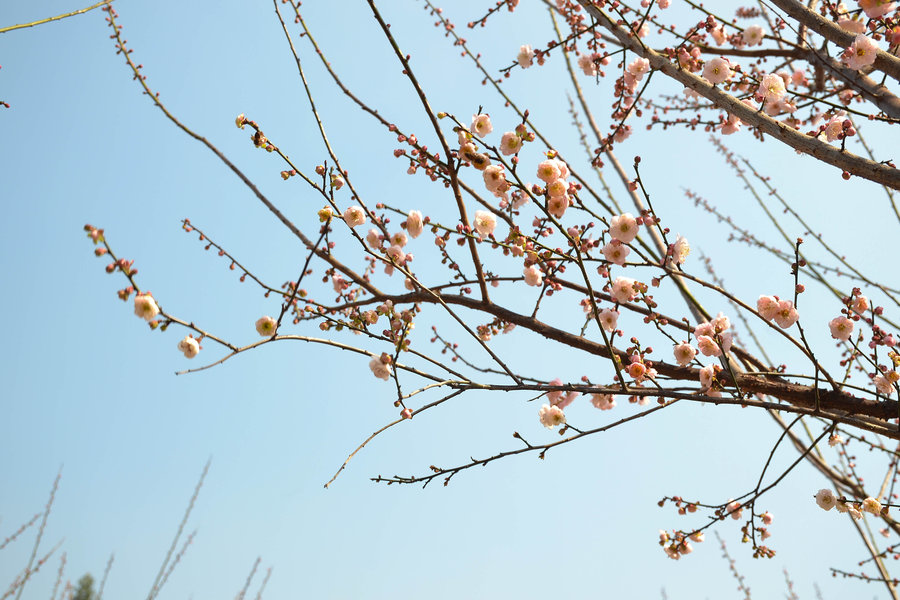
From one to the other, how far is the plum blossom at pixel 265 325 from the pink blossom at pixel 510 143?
1.07m

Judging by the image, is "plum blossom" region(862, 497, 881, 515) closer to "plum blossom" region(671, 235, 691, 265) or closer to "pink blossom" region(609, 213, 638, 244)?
"plum blossom" region(671, 235, 691, 265)

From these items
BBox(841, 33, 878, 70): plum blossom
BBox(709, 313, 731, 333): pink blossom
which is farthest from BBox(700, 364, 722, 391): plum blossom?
BBox(841, 33, 878, 70): plum blossom

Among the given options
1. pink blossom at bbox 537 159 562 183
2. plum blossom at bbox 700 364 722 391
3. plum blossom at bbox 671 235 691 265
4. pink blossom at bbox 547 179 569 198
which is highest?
pink blossom at bbox 537 159 562 183

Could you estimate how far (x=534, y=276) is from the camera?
7.43ft

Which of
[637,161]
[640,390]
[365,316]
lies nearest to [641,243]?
[637,161]

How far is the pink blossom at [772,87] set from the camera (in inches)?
98.6

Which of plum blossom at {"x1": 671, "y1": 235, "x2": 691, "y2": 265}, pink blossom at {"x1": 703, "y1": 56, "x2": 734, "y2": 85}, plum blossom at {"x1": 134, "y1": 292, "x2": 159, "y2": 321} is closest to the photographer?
plum blossom at {"x1": 134, "y1": 292, "x2": 159, "y2": 321}

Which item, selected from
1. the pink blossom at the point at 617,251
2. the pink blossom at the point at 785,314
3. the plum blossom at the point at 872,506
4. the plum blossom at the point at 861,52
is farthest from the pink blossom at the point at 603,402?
the plum blossom at the point at 861,52

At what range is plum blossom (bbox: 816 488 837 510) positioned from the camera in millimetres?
2289

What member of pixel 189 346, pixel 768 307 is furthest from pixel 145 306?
pixel 768 307

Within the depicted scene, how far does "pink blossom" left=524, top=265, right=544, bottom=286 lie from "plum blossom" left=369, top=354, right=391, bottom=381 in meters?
0.71

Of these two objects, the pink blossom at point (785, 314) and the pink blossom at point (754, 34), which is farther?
the pink blossom at point (754, 34)

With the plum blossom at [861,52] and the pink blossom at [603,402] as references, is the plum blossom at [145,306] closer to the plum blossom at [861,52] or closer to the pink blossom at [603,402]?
the pink blossom at [603,402]

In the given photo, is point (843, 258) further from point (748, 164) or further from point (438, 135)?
point (438, 135)
